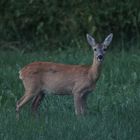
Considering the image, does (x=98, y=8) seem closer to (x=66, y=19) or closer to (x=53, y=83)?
(x=66, y=19)

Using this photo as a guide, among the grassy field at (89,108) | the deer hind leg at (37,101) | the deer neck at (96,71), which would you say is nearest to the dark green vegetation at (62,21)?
the grassy field at (89,108)

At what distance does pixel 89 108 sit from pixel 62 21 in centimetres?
748

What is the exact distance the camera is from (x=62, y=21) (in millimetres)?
18812

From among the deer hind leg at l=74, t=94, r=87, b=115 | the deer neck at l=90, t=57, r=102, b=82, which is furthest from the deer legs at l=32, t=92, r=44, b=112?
the deer neck at l=90, t=57, r=102, b=82

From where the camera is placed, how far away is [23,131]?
9.47 meters

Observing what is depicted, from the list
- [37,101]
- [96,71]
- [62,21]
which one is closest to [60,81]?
[37,101]

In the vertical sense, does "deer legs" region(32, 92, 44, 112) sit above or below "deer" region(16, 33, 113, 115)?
below

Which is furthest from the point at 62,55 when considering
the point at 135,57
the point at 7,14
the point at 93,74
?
the point at 93,74

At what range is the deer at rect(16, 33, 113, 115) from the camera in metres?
11.3

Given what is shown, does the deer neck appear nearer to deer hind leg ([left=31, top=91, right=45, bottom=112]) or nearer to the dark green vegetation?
deer hind leg ([left=31, top=91, right=45, bottom=112])

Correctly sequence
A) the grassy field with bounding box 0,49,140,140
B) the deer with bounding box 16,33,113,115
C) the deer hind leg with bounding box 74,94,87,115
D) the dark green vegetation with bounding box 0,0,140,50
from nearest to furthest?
Answer: the grassy field with bounding box 0,49,140,140
the deer hind leg with bounding box 74,94,87,115
the deer with bounding box 16,33,113,115
the dark green vegetation with bounding box 0,0,140,50

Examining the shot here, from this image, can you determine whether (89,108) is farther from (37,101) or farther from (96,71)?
(37,101)

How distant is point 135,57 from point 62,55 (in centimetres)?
170

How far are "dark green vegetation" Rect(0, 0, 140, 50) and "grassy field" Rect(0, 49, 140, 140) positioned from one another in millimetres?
1910
